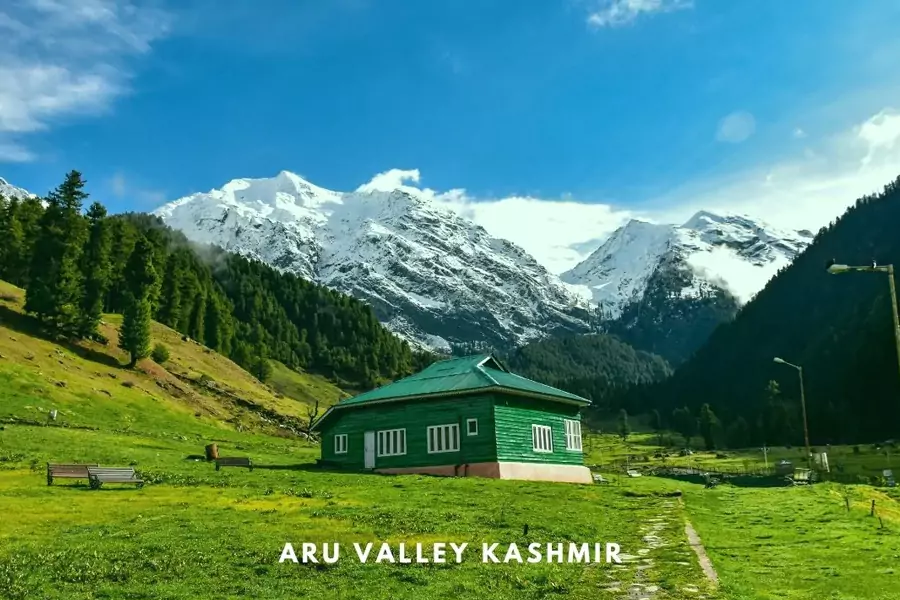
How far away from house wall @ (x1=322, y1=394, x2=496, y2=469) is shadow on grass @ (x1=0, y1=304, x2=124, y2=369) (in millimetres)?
46229

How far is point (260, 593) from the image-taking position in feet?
53.3

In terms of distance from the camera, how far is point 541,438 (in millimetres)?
53375

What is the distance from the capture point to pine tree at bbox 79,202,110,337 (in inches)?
3743

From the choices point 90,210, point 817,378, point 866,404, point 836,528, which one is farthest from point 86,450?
point 817,378

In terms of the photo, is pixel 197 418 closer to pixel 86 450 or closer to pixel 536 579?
pixel 86 450

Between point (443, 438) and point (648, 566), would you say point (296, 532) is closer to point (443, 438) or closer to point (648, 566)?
point (648, 566)

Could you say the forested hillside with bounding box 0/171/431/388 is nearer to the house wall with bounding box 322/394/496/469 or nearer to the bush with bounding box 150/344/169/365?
the bush with bounding box 150/344/169/365

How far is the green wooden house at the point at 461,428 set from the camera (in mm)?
49625

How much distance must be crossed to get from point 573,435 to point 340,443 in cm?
1609

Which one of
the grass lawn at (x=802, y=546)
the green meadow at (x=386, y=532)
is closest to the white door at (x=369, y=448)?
the green meadow at (x=386, y=532)

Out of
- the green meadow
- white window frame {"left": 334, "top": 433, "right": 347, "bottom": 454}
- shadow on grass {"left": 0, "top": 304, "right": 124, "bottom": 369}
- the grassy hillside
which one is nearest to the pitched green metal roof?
white window frame {"left": 334, "top": 433, "right": 347, "bottom": 454}

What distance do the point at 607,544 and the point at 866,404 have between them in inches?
6461

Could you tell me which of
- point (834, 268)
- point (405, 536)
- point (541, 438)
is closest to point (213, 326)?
point (541, 438)

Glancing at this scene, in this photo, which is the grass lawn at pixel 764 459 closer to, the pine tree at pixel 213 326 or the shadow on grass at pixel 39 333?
the shadow on grass at pixel 39 333
